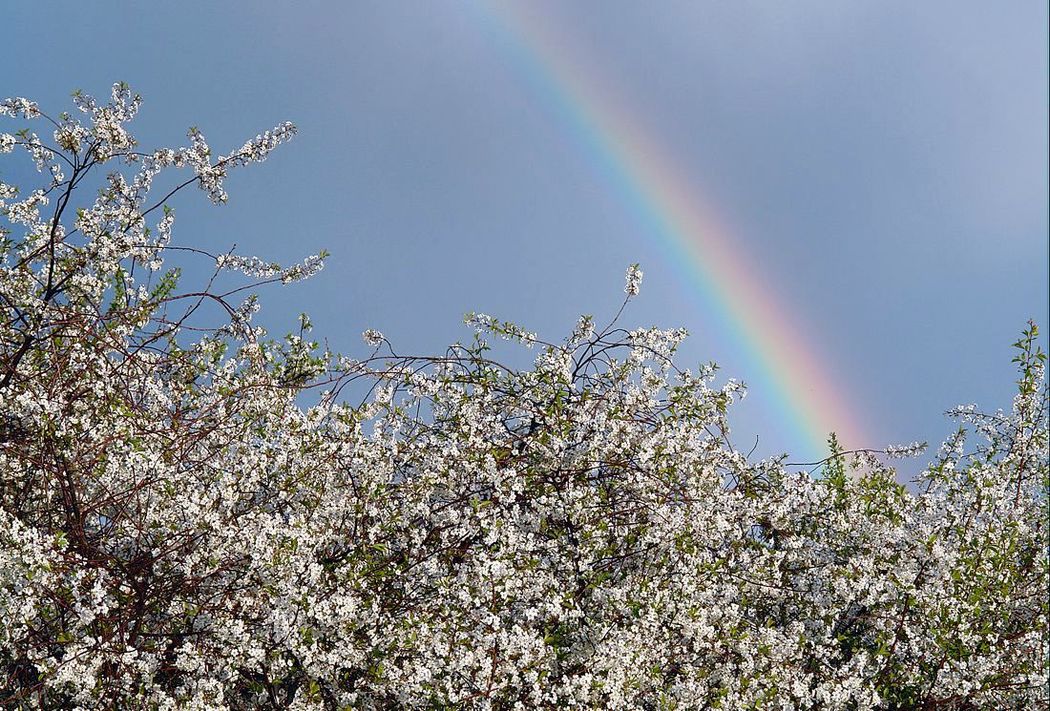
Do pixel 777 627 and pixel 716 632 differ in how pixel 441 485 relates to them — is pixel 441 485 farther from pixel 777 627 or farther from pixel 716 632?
pixel 777 627

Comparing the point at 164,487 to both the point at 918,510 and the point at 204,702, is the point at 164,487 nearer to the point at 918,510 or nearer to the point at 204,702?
the point at 204,702

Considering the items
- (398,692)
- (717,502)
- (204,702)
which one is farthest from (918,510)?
(204,702)

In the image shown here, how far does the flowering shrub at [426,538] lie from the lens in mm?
5375

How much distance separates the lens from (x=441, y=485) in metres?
6.62

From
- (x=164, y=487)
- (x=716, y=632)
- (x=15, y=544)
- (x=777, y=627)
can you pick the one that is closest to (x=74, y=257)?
(x=164, y=487)

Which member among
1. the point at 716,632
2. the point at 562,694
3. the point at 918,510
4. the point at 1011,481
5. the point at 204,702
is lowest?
the point at 204,702

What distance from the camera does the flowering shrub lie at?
17.6 ft

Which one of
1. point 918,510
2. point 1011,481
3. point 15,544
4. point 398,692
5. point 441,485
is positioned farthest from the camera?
point 1011,481

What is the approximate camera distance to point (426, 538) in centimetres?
625

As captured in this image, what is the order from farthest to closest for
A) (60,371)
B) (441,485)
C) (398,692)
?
(441,485), (60,371), (398,692)

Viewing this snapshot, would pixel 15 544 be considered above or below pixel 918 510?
below

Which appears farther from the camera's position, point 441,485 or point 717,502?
point 717,502

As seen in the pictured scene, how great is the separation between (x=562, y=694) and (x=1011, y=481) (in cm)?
603

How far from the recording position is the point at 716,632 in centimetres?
662
